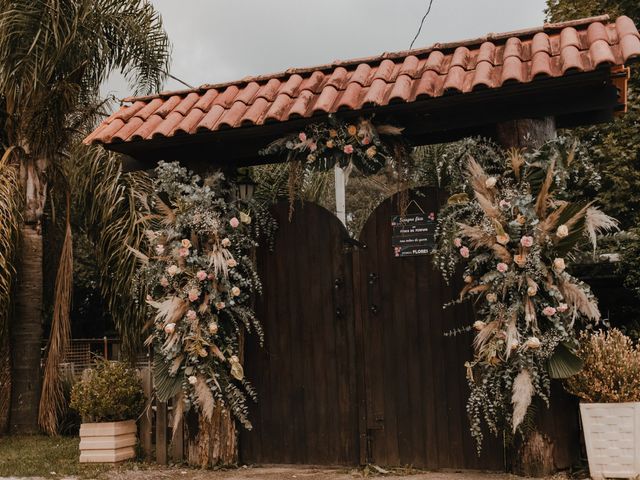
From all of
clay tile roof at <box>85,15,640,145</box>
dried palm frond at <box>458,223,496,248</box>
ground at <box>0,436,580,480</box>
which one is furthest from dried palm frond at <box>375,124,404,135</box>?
ground at <box>0,436,580,480</box>

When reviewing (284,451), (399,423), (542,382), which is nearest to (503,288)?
(542,382)

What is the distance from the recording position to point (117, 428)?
20.0 feet

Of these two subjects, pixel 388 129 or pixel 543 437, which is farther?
pixel 388 129

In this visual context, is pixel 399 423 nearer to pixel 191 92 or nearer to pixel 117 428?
pixel 117 428

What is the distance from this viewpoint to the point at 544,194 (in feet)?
15.1

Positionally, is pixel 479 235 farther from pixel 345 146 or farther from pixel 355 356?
pixel 355 356

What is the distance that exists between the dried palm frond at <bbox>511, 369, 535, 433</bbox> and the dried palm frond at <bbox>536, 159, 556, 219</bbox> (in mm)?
1056

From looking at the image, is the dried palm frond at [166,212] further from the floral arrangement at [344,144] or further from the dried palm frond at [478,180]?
the dried palm frond at [478,180]

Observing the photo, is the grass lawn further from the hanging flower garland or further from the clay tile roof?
the hanging flower garland

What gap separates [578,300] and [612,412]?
74cm

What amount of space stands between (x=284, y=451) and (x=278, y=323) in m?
1.07

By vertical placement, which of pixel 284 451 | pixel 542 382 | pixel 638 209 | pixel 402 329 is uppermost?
pixel 638 209

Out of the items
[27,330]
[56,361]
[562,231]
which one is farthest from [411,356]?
[27,330]

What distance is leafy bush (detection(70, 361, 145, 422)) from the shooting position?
20.1 ft
